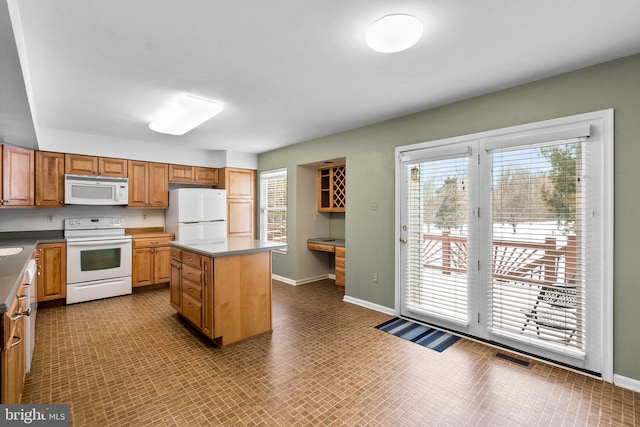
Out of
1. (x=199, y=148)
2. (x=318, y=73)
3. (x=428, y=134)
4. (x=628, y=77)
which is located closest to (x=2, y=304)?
(x=318, y=73)

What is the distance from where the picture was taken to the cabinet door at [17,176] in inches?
140

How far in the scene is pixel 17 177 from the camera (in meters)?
3.77

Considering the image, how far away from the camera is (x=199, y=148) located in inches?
218

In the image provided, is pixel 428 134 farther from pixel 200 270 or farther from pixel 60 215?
pixel 60 215

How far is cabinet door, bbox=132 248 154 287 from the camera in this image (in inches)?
186

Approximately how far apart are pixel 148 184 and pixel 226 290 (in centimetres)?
312

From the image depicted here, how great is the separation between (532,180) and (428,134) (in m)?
1.13

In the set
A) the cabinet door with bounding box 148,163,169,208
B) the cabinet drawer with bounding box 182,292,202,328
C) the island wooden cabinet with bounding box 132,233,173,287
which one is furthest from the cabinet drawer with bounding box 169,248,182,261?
the cabinet door with bounding box 148,163,169,208

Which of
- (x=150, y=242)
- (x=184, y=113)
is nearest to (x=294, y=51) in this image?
(x=184, y=113)

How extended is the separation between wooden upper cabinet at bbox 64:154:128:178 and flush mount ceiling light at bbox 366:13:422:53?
4433 millimetres

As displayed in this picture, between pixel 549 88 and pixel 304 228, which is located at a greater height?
pixel 549 88

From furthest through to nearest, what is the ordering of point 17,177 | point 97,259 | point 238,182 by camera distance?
point 238,182 → point 97,259 → point 17,177

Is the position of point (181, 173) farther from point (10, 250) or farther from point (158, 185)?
point (10, 250)

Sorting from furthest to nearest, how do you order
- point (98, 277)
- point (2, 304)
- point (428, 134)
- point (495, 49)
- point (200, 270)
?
1. point (98, 277)
2. point (428, 134)
3. point (200, 270)
4. point (495, 49)
5. point (2, 304)
